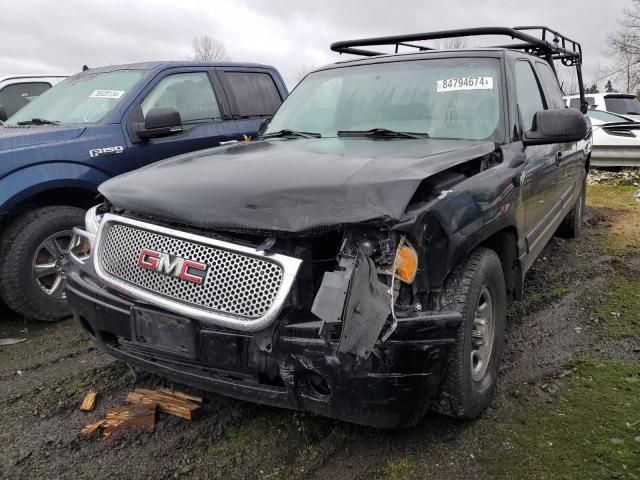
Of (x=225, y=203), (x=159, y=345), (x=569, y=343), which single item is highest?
(x=225, y=203)

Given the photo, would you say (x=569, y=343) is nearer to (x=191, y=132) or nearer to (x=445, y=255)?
(x=445, y=255)

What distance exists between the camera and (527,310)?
4.07 m

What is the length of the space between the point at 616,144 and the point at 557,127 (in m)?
8.52

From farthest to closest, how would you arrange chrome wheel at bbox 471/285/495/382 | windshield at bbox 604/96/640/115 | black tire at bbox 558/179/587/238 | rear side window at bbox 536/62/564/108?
1. windshield at bbox 604/96/640/115
2. black tire at bbox 558/179/587/238
3. rear side window at bbox 536/62/564/108
4. chrome wheel at bbox 471/285/495/382

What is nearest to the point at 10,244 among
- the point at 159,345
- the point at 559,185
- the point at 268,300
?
the point at 159,345

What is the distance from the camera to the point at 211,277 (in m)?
2.16

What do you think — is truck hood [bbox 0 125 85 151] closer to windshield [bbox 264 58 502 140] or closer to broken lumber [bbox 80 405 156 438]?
windshield [bbox 264 58 502 140]

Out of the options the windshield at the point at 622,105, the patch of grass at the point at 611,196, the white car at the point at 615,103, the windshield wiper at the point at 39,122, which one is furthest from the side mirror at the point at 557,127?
the windshield at the point at 622,105

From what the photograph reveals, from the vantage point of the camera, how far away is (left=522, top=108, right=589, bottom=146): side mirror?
3123 mm

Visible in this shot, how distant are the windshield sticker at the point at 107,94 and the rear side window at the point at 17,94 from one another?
4464mm

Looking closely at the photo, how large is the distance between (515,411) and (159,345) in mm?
1791

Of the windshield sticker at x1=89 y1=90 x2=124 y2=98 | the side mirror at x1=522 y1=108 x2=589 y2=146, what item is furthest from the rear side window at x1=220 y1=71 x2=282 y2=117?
the side mirror at x1=522 y1=108 x2=589 y2=146

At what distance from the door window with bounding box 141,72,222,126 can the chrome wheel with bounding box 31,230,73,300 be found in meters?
1.33

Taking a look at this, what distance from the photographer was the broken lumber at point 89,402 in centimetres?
285
